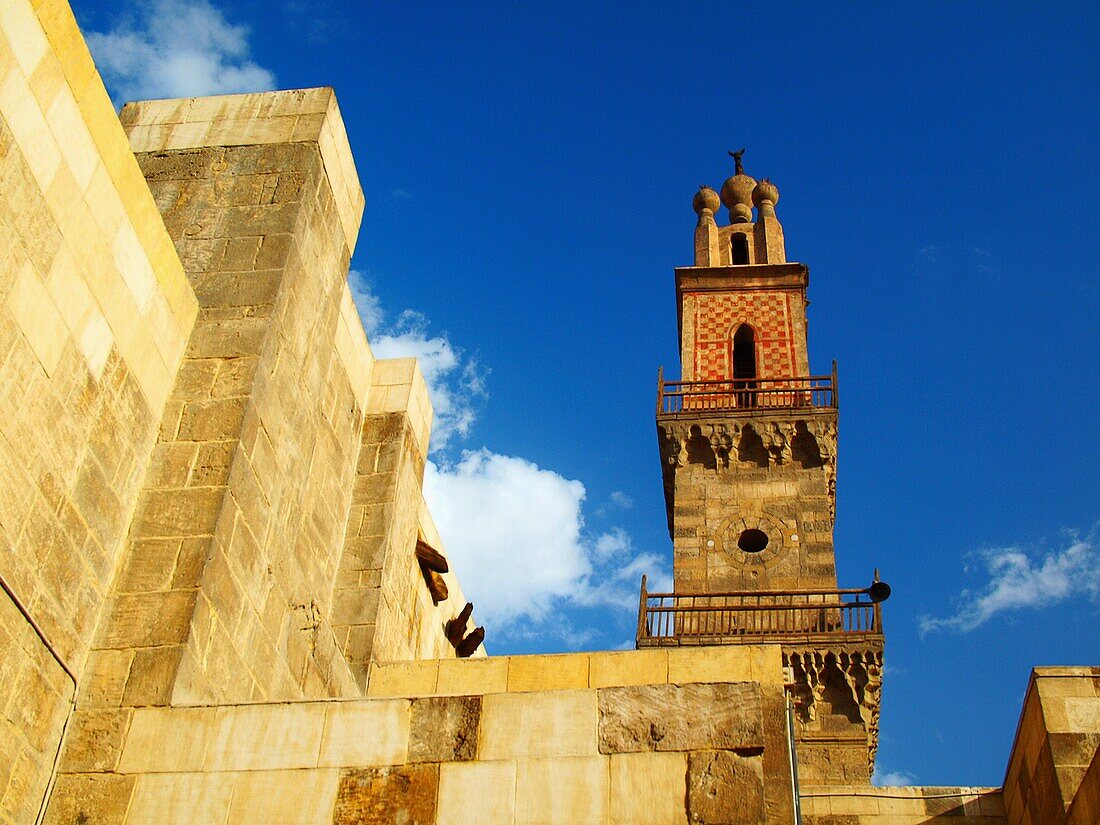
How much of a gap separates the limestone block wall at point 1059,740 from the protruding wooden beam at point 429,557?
444 cm

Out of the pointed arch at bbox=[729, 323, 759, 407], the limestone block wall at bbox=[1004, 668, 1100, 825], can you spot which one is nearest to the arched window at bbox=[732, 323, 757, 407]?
the pointed arch at bbox=[729, 323, 759, 407]

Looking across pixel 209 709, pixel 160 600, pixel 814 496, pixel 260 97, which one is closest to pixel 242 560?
pixel 160 600

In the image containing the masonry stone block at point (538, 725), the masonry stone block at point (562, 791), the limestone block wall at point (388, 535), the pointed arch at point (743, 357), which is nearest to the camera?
the masonry stone block at point (562, 791)

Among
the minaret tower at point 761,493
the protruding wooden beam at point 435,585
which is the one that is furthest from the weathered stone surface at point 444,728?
the minaret tower at point 761,493

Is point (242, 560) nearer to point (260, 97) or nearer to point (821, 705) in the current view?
point (260, 97)

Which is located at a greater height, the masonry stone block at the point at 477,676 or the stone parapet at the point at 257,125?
the stone parapet at the point at 257,125

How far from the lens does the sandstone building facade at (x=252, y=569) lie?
16.6 feet

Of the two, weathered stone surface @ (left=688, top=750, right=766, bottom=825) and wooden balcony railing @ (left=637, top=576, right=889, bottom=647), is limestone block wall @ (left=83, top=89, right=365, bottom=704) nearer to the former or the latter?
weathered stone surface @ (left=688, top=750, right=766, bottom=825)

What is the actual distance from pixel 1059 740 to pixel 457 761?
489cm

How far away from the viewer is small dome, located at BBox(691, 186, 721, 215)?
1232 inches

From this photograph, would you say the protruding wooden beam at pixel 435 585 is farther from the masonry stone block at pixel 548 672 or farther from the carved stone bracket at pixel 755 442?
the carved stone bracket at pixel 755 442

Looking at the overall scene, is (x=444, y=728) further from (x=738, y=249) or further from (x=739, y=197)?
(x=739, y=197)

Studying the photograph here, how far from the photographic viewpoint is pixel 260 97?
8320 millimetres

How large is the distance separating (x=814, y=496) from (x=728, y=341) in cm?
486
